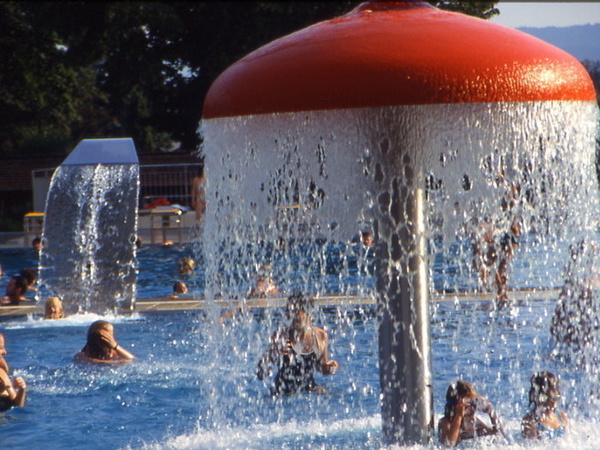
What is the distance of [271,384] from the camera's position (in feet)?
23.2

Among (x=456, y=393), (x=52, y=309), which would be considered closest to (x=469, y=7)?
(x=52, y=309)

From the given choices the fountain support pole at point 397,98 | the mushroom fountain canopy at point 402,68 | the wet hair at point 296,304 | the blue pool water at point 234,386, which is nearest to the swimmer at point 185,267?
the blue pool water at point 234,386

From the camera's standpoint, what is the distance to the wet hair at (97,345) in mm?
8422

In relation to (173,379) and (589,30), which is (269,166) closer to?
(173,379)

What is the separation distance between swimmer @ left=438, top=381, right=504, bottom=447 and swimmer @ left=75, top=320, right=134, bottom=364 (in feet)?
13.6

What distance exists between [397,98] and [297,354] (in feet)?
13.3

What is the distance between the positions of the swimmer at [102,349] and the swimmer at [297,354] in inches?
87.5

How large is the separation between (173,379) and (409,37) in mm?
5279

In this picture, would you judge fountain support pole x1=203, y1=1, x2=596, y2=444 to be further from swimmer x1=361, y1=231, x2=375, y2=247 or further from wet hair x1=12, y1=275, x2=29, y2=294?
wet hair x1=12, y1=275, x2=29, y2=294

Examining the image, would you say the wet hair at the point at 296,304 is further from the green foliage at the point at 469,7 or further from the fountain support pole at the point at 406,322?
the green foliage at the point at 469,7

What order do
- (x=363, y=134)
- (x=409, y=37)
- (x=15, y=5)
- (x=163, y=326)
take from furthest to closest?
(x=15, y=5) < (x=163, y=326) < (x=363, y=134) < (x=409, y=37)

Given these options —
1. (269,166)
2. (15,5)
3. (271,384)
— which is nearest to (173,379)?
(271,384)

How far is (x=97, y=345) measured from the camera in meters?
8.45

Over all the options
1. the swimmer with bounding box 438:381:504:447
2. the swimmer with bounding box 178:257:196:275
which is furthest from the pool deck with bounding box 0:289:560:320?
the swimmer with bounding box 438:381:504:447
